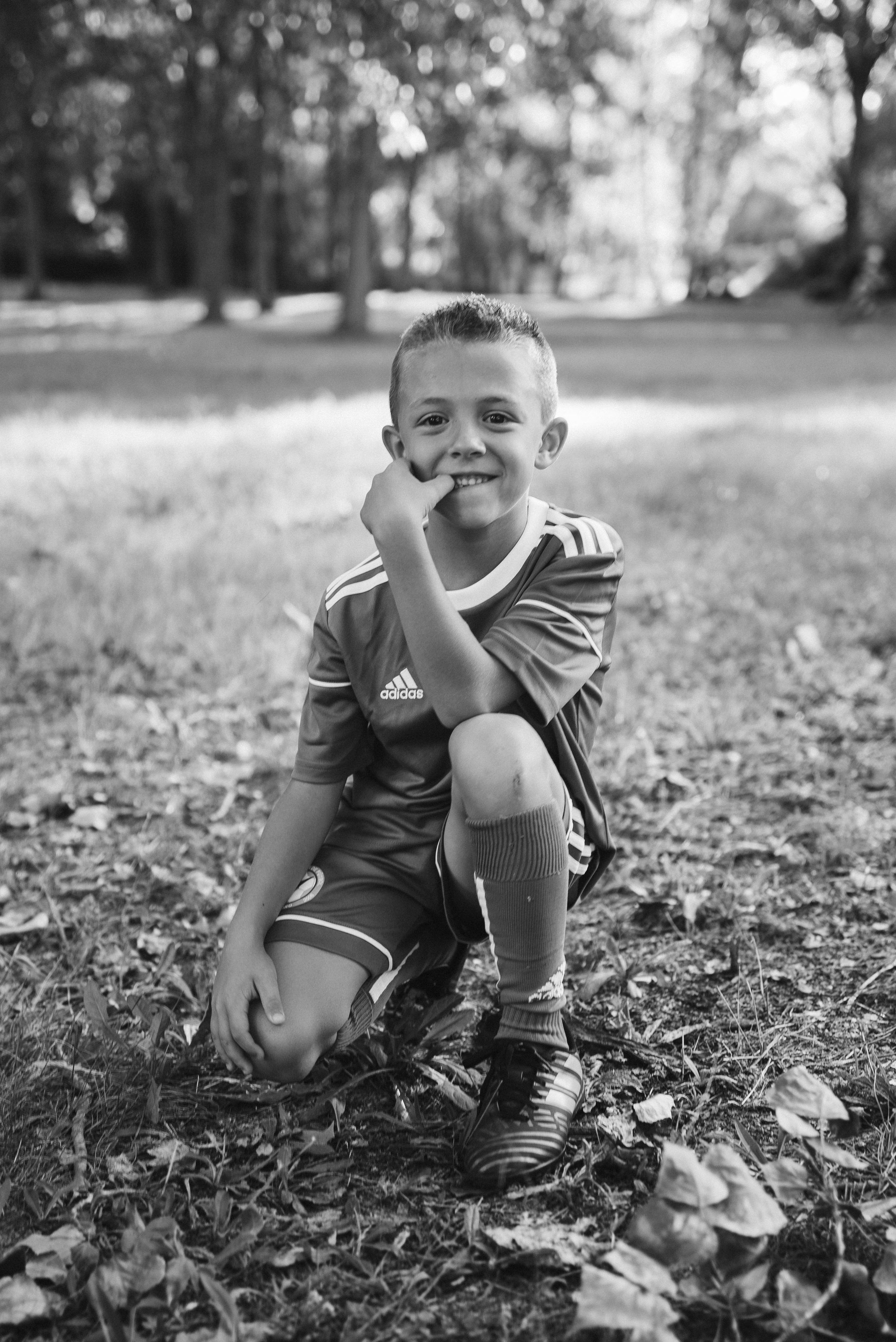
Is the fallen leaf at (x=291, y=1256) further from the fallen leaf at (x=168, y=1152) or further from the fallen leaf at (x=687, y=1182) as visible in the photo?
the fallen leaf at (x=687, y=1182)

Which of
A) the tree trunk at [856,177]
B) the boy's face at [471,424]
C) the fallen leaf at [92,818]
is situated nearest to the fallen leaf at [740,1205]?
the boy's face at [471,424]

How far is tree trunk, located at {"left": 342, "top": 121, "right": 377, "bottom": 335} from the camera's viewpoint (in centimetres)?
1867

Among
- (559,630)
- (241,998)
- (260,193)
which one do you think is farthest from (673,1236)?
(260,193)

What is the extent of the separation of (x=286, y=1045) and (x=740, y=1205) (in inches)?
31.4

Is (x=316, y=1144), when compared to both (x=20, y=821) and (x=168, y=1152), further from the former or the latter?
(x=20, y=821)

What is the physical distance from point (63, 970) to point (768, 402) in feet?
30.6

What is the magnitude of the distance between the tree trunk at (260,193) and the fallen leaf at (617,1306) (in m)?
18.0

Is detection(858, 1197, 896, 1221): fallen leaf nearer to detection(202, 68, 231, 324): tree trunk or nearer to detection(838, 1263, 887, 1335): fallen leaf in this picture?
detection(838, 1263, 887, 1335): fallen leaf

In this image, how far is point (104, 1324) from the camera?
1578 mm

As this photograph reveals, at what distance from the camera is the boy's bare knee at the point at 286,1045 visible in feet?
6.82

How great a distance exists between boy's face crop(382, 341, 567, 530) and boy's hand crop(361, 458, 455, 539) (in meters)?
0.05

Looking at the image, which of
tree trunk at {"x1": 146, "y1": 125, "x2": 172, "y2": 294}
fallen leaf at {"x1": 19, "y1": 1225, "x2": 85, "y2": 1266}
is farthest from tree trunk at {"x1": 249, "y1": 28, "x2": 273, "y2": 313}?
fallen leaf at {"x1": 19, "y1": 1225, "x2": 85, "y2": 1266}

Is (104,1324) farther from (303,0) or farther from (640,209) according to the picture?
(640,209)

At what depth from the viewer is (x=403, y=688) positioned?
2.26 metres
